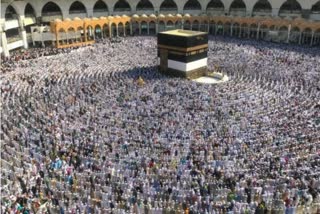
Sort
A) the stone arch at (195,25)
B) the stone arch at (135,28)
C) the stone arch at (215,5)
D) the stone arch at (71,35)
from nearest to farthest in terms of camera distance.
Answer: the stone arch at (71,35), the stone arch at (135,28), the stone arch at (195,25), the stone arch at (215,5)

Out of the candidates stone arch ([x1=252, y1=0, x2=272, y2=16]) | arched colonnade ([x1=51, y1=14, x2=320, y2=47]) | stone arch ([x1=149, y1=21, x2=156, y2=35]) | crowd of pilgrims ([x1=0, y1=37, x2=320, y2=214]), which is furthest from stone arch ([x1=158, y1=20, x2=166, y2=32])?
crowd of pilgrims ([x1=0, y1=37, x2=320, y2=214])

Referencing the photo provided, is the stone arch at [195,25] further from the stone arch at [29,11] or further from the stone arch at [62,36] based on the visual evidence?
the stone arch at [29,11]

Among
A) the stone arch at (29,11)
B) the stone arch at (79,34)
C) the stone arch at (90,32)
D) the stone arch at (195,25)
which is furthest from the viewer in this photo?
the stone arch at (195,25)

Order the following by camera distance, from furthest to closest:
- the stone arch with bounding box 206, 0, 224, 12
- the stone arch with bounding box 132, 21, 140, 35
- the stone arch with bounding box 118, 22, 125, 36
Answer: the stone arch with bounding box 206, 0, 224, 12, the stone arch with bounding box 132, 21, 140, 35, the stone arch with bounding box 118, 22, 125, 36

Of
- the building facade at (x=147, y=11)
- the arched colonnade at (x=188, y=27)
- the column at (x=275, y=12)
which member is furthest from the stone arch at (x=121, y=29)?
the column at (x=275, y=12)

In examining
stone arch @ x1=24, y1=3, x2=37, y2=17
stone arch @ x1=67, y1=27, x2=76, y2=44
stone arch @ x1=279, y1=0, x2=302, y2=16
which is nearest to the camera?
stone arch @ x1=67, y1=27, x2=76, y2=44

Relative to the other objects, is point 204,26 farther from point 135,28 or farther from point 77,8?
point 77,8

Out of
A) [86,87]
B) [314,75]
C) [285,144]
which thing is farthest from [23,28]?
[285,144]

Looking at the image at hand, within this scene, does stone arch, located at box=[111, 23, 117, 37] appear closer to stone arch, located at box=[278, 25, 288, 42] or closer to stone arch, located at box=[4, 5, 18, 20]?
stone arch, located at box=[4, 5, 18, 20]

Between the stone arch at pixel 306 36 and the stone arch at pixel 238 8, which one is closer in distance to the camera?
the stone arch at pixel 306 36
